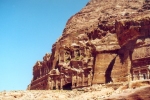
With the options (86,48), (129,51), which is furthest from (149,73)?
(86,48)

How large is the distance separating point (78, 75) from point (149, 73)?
71.9 feet

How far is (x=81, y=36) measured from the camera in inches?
3319

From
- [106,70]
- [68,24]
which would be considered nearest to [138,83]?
[106,70]

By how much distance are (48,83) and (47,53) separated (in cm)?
1959

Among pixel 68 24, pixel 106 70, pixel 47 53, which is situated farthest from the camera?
pixel 68 24

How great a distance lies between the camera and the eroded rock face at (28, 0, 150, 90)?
167ft

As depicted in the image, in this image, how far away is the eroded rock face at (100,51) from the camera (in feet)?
167

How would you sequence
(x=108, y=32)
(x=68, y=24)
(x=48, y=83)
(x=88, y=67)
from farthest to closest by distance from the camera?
(x=68, y=24)
(x=108, y=32)
(x=48, y=83)
(x=88, y=67)

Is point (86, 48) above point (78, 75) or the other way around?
above

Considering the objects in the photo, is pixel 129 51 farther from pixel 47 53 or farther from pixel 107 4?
pixel 107 4

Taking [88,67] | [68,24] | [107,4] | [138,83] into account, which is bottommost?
[138,83]

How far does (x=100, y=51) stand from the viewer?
6128 centimetres

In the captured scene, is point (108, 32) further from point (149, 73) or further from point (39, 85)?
point (149, 73)

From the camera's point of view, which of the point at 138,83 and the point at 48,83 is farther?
the point at 48,83
